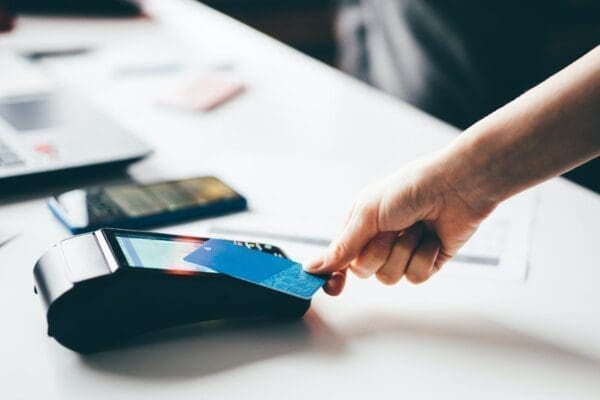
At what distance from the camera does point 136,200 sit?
732 millimetres

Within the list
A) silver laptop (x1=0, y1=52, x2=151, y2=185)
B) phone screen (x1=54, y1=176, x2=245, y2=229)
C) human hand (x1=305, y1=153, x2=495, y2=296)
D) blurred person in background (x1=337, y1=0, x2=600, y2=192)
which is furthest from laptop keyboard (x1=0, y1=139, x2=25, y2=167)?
blurred person in background (x1=337, y1=0, x2=600, y2=192)

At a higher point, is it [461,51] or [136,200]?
[461,51]

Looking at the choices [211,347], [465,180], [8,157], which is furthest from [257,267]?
[8,157]

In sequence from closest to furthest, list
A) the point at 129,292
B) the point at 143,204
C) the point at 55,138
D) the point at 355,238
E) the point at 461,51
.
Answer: the point at 129,292 < the point at 355,238 < the point at 143,204 < the point at 55,138 < the point at 461,51

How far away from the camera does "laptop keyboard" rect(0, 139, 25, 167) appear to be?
799 millimetres

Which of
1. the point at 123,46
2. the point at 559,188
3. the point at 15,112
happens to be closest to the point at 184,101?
the point at 15,112

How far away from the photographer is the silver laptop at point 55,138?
80 cm

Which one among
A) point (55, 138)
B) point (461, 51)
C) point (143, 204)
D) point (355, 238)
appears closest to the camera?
Result: point (355, 238)

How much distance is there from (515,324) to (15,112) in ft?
2.40

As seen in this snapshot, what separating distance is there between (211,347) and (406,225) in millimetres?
199

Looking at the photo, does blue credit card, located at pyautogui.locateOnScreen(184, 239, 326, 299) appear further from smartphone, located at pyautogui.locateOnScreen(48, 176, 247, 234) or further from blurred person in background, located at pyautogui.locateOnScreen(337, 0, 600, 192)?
blurred person in background, located at pyautogui.locateOnScreen(337, 0, 600, 192)

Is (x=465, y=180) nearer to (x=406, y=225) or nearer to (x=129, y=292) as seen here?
(x=406, y=225)

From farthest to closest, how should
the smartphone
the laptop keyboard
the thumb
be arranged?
the laptop keyboard, the smartphone, the thumb

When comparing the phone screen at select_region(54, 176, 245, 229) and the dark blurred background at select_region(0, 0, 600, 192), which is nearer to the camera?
the phone screen at select_region(54, 176, 245, 229)
